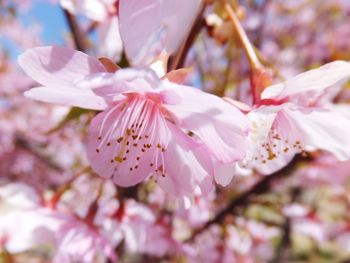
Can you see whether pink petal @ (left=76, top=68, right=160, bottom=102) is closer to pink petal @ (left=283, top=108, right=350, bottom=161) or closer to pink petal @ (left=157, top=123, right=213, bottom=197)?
pink petal @ (left=157, top=123, right=213, bottom=197)

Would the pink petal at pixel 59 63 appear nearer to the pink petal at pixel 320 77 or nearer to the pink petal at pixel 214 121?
the pink petal at pixel 214 121

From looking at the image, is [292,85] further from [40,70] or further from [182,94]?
[40,70]

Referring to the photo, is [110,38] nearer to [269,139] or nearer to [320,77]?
[269,139]

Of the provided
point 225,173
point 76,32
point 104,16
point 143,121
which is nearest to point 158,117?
point 143,121

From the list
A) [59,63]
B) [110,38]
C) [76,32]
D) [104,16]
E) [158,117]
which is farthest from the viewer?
[76,32]

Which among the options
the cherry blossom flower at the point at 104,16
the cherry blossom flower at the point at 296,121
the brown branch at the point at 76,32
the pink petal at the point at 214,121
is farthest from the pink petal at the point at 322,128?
the brown branch at the point at 76,32

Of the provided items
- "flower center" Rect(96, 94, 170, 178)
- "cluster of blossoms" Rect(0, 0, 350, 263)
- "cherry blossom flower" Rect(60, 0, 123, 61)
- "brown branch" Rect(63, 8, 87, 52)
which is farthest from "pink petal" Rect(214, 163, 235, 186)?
"brown branch" Rect(63, 8, 87, 52)

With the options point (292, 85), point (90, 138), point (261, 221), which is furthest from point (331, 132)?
point (261, 221)
